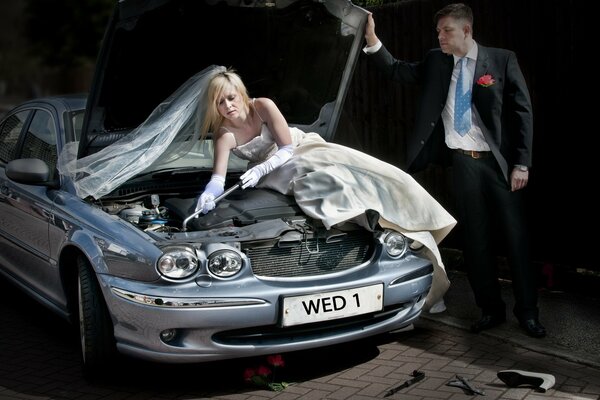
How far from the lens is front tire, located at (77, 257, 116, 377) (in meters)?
4.57

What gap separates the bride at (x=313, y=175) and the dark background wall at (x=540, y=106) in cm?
118

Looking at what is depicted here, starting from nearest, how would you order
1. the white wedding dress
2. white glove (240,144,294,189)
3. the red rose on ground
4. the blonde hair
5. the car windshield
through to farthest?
the red rose on ground → the white wedding dress → white glove (240,144,294,189) → the blonde hair → the car windshield

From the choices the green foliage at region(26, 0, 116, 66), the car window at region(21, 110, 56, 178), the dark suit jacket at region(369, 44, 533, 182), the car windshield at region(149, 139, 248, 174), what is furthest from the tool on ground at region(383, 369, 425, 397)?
the green foliage at region(26, 0, 116, 66)

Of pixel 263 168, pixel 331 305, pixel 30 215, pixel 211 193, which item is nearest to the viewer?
pixel 331 305

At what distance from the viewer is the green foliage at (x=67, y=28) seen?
1437 inches

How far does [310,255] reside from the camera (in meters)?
4.59

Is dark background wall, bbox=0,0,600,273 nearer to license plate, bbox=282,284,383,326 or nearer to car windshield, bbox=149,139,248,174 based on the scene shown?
car windshield, bbox=149,139,248,174

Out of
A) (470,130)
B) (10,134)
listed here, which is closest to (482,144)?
(470,130)

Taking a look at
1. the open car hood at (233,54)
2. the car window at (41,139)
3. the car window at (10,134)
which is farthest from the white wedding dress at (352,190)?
the car window at (10,134)

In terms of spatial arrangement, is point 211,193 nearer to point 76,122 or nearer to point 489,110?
point 76,122

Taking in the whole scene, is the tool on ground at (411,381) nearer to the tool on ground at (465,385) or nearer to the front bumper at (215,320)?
the tool on ground at (465,385)

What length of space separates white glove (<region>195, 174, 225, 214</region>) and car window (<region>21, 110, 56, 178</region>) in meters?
1.21

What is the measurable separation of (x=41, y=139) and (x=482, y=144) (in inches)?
121

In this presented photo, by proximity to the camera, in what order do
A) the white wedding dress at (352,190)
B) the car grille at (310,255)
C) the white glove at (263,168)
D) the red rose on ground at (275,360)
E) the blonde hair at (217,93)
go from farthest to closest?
the blonde hair at (217,93), the white glove at (263,168), the white wedding dress at (352,190), the red rose on ground at (275,360), the car grille at (310,255)
